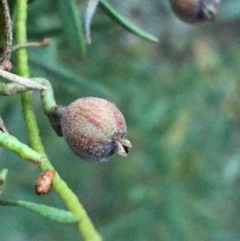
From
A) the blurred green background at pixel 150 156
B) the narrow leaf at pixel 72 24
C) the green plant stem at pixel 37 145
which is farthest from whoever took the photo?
the blurred green background at pixel 150 156

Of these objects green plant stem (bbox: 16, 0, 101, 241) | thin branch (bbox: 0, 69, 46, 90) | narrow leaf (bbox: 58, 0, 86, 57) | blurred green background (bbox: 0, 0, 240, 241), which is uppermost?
thin branch (bbox: 0, 69, 46, 90)

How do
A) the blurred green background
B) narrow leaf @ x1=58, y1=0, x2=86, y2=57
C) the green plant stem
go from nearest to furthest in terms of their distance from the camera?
1. the green plant stem
2. narrow leaf @ x1=58, y1=0, x2=86, y2=57
3. the blurred green background

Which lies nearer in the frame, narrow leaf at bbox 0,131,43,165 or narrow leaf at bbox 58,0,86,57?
A: narrow leaf at bbox 0,131,43,165

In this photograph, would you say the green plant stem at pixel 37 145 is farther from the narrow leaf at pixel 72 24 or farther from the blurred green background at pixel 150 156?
the blurred green background at pixel 150 156

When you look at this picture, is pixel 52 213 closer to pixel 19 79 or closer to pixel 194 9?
pixel 19 79

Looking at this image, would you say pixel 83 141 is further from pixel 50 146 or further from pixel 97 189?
pixel 97 189

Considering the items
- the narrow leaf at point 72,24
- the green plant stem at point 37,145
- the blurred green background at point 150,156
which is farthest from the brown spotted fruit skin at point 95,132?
the blurred green background at point 150,156

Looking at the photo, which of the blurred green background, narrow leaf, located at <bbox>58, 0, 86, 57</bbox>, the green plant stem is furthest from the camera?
the blurred green background

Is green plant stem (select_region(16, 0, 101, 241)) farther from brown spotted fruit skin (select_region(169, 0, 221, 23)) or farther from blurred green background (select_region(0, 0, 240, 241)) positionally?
blurred green background (select_region(0, 0, 240, 241))

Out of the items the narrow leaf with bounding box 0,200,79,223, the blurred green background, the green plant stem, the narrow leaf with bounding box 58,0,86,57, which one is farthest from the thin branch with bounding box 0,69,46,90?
the blurred green background
